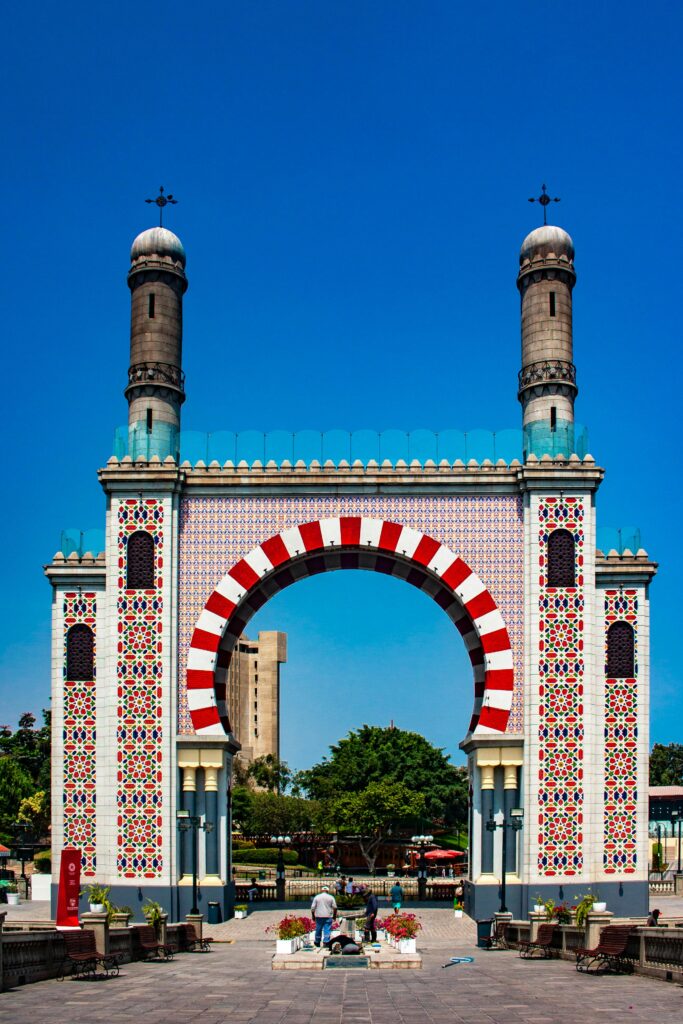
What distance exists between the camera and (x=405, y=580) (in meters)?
32.7

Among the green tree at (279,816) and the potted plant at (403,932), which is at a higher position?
the potted plant at (403,932)

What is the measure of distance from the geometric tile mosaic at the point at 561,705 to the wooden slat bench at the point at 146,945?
9.98m

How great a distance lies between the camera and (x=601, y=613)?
3120 cm

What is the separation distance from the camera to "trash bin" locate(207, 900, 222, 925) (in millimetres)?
30516

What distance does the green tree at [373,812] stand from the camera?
6259 cm

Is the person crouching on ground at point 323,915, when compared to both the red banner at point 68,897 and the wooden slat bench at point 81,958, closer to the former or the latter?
the wooden slat bench at point 81,958

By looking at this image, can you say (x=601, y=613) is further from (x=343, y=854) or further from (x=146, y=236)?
(x=343, y=854)

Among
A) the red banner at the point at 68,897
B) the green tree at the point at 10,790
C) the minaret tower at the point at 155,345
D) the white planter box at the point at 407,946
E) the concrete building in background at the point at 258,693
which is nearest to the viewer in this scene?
the red banner at the point at 68,897

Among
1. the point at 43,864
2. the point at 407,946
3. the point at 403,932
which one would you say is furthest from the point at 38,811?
the point at 407,946

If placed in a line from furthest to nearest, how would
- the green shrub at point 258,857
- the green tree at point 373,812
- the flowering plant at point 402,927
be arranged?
the green shrub at point 258,857, the green tree at point 373,812, the flowering plant at point 402,927

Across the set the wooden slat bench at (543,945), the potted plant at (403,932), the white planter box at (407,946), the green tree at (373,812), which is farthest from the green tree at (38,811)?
the white planter box at (407,946)

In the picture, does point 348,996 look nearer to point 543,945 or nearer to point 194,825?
point 543,945

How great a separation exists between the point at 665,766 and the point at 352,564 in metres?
72.4

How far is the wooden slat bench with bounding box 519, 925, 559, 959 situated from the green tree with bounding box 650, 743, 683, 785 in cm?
7188
